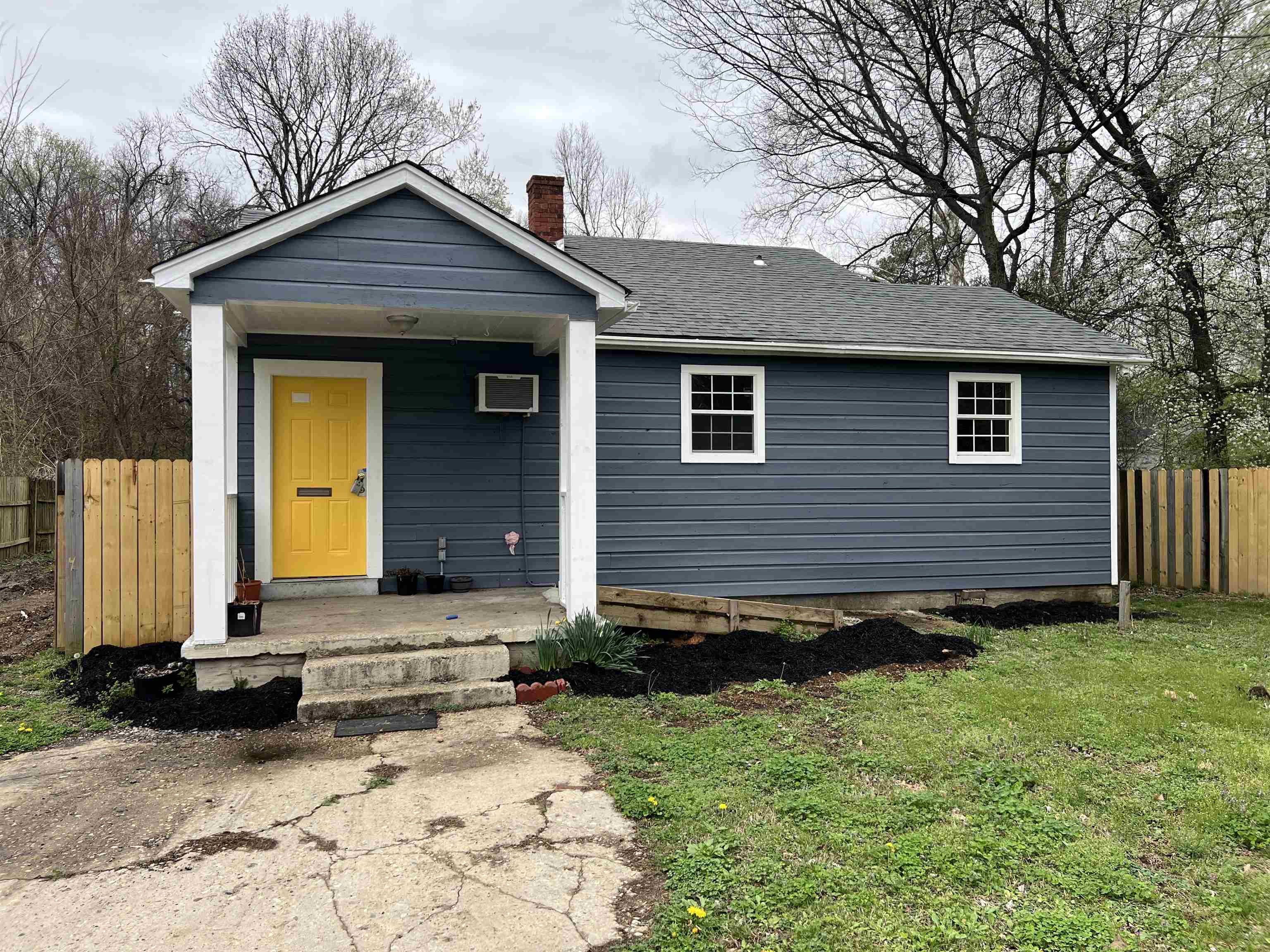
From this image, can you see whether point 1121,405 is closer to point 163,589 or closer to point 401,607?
point 401,607

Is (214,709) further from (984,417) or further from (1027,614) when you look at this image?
(984,417)

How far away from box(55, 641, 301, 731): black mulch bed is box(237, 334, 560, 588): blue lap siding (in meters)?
2.35

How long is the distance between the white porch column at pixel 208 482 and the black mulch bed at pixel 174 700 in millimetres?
426

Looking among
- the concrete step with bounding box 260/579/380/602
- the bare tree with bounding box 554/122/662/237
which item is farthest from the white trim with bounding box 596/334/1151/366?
the bare tree with bounding box 554/122/662/237

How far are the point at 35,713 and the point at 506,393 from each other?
4.44 m

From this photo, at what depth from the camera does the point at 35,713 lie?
555cm

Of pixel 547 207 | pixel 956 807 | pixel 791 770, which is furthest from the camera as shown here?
pixel 547 207

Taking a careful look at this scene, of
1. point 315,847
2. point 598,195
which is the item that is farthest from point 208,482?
point 598,195

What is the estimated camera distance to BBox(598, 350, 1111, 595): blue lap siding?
863 centimetres

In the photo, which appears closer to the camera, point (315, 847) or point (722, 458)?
point (315, 847)

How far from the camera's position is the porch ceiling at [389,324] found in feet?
22.3

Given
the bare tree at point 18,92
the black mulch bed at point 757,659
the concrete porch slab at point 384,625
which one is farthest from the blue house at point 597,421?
the bare tree at point 18,92

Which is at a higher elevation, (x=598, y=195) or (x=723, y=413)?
(x=598, y=195)

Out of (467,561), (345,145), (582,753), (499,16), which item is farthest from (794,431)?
(345,145)
